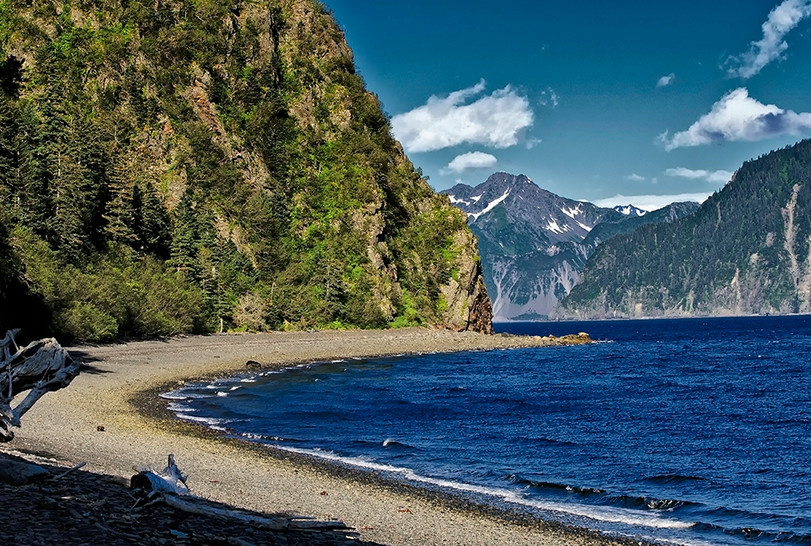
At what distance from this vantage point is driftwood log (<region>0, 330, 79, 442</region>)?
13531mm

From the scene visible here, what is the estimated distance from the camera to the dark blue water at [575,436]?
19109 mm

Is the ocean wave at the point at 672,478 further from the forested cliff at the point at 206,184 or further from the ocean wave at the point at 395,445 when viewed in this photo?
the forested cliff at the point at 206,184

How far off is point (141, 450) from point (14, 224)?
3941 centimetres

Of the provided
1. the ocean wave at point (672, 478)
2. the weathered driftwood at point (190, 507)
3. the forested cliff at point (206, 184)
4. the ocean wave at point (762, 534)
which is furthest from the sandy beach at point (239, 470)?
the forested cliff at point (206, 184)

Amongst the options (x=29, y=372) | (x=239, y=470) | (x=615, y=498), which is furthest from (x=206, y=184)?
(x=29, y=372)

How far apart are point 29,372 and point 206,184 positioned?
258 feet

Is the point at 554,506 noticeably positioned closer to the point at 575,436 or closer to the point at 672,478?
the point at 672,478

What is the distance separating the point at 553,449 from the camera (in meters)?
26.7

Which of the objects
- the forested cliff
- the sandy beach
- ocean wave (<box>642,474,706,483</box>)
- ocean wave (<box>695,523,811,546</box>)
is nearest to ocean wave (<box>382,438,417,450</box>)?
A: the sandy beach

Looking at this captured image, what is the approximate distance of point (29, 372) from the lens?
13.8 m

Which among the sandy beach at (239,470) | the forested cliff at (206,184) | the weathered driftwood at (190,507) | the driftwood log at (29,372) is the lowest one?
the sandy beach at (239,470)

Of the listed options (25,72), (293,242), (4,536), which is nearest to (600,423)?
(4,536)

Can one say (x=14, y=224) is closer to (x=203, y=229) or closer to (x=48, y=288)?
(x=48, y=288)

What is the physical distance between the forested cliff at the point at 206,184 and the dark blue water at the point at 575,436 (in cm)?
2009
